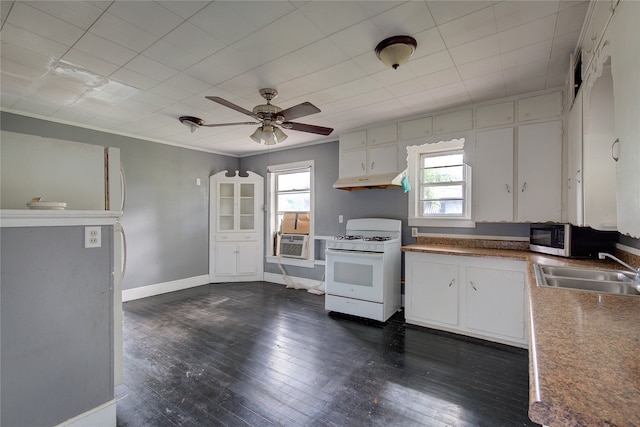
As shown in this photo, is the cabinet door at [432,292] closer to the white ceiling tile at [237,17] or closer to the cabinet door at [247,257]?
the white ceiling tile at [237,17]

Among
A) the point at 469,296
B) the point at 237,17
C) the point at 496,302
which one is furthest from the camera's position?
the point at 469,296

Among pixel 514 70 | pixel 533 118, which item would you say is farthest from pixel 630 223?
pixel 533 118

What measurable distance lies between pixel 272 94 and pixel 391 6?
57.1 inches

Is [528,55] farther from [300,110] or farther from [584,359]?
[584,359]

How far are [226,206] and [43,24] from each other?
12.6 ft

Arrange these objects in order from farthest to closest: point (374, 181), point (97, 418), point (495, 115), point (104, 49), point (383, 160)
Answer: point (383, 160), point (374, 181), point (495, 115), point (104, 49), point (97, 418)

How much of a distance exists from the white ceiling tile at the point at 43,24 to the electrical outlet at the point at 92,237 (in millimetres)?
1359

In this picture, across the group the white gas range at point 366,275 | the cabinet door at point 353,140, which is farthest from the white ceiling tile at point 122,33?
the white gas range at point 366,275

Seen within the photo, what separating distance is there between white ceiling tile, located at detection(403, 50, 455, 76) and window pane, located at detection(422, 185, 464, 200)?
1.64 m

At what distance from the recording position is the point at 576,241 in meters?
2.46

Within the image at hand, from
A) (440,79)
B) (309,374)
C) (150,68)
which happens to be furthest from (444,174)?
(150,68)

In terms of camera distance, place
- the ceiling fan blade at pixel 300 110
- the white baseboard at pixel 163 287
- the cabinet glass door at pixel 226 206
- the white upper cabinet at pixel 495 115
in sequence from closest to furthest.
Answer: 1. the ceiling fan blade at pixel 300 110
2. the white upper cabinet at pixel 495 115
3. the white baseboard at pixel 163 287
4. the cabinet glass door at pixel 226 206

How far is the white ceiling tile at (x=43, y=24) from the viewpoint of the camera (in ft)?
5.82

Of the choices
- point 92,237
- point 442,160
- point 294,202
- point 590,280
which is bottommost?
point 590,280
